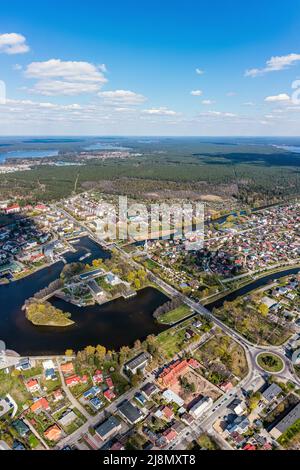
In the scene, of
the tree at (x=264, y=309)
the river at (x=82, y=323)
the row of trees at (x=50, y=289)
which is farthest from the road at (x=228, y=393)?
the row of trees at (x=50, y=289)

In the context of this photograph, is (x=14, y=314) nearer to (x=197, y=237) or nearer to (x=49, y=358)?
(x=49, y=358)

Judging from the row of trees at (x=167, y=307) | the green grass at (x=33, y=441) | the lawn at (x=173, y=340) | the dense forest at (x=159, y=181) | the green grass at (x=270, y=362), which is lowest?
the green grass at (x=33, y=441)

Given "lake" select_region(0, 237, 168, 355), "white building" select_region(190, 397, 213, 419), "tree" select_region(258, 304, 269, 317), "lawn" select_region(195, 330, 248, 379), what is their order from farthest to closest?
"tree" select_region(258, 304, 269, 317), "lake" select_region(0, 237, 168, 355), "lawn" select_region(195, 330, 248, 379), "white building" select_region(190, 397, 213, 419)

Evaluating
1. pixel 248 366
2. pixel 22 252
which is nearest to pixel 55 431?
pixel 248 366

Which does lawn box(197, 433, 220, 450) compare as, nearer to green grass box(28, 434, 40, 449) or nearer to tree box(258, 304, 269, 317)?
green grass box(28, 434, 40, 449)

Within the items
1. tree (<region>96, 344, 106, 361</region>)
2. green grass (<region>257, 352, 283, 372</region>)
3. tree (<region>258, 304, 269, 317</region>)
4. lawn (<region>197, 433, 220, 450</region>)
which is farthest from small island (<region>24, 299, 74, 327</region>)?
tree (<region>258, 304, 269, 317</region>)

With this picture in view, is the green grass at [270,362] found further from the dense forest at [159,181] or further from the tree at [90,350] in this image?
the dense forest at [159,181]
